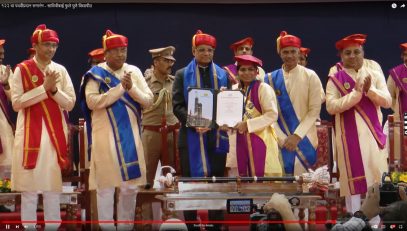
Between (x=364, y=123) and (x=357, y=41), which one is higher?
(x=357, y=41)

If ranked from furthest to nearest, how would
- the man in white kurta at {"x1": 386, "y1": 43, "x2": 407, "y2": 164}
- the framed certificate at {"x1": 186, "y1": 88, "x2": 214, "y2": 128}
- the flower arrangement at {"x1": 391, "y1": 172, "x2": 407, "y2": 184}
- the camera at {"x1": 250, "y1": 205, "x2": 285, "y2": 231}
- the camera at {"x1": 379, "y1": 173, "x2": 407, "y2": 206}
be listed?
the man in white kurta at {"x1": 386, "y1": 43, "x2": 407, "y2": 164} → the framed certificate at {"x1": 186, "y1": 88, "x2": 214, "y2": 128} → the flower arrangement at {"x1": 391, "y1": 172, "x2": 407, "y2": 184} → the camera at {"x1": 379, "y1": 173, "x2": 407, "y2": 206} → the camera at {"x1": 250, "y1": 205, "x2": 285, "y2": 231}

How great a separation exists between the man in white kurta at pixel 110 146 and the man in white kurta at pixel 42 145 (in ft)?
0.79

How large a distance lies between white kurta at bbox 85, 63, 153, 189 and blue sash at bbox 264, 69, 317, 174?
1036 mm

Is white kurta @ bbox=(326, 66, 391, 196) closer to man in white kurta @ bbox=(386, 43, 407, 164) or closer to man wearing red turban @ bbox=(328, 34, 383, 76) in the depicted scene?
man wearing red turban @ bbox=(328, 34, 383, 76)

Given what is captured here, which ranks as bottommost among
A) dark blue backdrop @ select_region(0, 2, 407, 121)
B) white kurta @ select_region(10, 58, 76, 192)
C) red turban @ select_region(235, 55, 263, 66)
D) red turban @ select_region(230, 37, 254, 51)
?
white kurta @ select_region(10, 58, 76, 192)

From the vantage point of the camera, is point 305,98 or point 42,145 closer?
point 42,145

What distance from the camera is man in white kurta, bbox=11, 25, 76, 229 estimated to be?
289 inches

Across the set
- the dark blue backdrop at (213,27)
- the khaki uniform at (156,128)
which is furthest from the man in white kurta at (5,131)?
the khaki uniform at (156,128)

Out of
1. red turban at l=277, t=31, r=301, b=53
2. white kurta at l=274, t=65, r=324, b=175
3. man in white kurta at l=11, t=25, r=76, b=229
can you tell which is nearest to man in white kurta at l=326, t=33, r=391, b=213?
white kurta at l=274, t=65, r=324, b=175

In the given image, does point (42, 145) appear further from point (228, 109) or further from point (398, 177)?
point (398, 177)

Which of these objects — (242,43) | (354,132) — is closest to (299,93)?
(354,132)

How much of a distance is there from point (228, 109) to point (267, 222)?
1.95m

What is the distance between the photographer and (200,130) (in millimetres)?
7332

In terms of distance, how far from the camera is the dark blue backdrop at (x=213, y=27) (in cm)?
904
